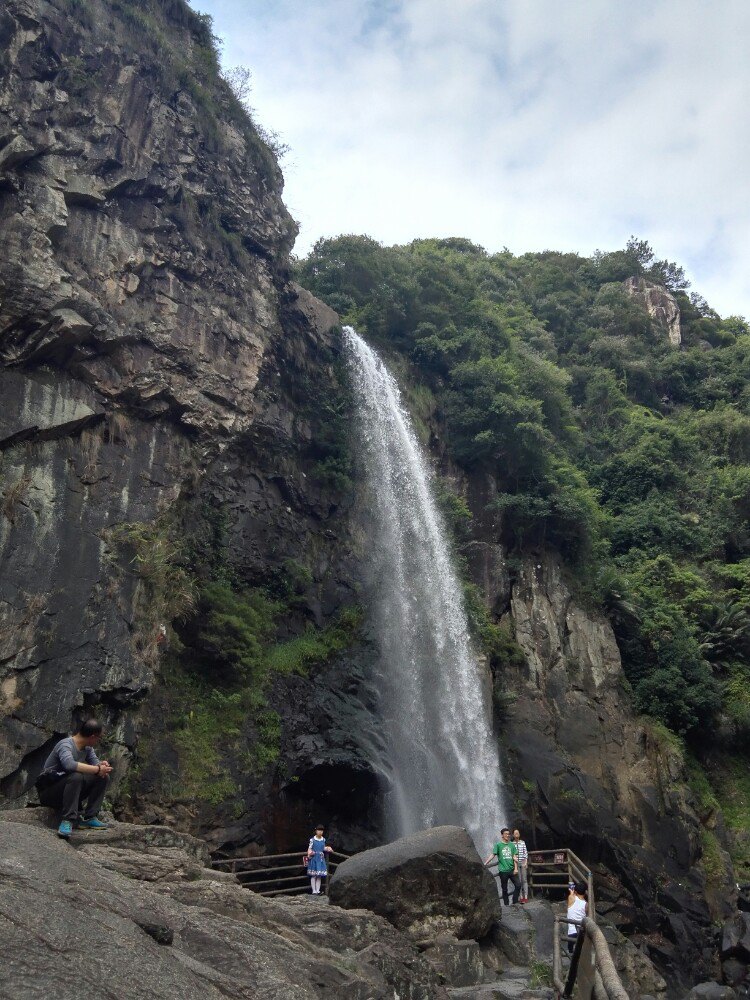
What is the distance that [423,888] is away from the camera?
32.8 feet

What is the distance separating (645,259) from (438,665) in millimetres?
34053

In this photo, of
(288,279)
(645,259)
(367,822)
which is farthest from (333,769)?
(645,259)

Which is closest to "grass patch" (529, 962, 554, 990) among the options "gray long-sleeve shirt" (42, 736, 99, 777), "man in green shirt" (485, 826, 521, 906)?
"man in green shirt" (485, 826, 521, 906)

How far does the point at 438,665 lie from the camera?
773 inches

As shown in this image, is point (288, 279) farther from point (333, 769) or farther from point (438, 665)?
point (333, 769)

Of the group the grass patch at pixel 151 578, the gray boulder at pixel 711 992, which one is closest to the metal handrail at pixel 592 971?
the grass patch at pixel 151 578

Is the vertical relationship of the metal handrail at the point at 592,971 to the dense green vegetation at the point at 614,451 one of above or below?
A: below

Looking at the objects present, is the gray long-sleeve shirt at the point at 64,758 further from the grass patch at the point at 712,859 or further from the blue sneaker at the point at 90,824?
the grass patch at the point at 712,859

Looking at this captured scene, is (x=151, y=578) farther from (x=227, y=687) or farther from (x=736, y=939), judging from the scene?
(x=736, y=939)

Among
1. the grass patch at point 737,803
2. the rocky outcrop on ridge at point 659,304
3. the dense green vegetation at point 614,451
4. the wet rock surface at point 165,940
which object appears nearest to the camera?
the wet rock surface at point 165,940

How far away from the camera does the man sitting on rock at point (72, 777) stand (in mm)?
6934

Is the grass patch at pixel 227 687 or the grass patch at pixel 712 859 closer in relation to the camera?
the grass patch at pixel 227 687

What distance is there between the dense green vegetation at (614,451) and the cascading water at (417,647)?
289cm

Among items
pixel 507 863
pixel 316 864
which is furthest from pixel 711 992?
pixel 316 864
